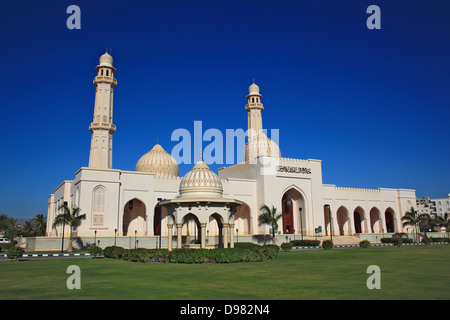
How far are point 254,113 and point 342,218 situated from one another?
19268 millimetres

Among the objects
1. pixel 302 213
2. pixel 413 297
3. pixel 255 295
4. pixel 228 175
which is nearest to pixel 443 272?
pixel 413 297

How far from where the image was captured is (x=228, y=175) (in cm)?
4838

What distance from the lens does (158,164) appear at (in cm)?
4062

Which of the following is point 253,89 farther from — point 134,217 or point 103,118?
point 134,217

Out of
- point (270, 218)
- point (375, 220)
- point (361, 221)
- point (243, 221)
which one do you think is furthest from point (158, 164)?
point (375, 220)

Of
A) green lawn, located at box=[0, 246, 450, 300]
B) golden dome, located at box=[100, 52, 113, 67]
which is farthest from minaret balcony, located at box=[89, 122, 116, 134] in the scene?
green lawn, located at box=[0, 246, 450, 300]

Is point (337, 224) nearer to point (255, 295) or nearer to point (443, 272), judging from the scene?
point (443, 272)

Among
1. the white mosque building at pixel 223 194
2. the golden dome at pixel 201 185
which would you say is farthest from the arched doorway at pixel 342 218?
the golden dome at pixel 201 185

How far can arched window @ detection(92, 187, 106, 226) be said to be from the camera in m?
32.3

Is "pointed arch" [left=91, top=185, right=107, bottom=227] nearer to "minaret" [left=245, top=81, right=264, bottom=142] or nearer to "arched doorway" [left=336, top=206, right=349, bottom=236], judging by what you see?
"minaret" [left=245, top=81, right=264, bottom=142]

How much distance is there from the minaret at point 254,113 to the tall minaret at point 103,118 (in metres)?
17.7

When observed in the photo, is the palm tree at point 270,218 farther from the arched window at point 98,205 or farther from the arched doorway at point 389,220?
the arched doorway at point 389,220

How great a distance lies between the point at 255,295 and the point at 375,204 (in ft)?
157

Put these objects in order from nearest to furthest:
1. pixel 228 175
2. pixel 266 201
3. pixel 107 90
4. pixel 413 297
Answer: pixel 413 297
pixel 107 90
pixel 266 201
pixel 228 175
